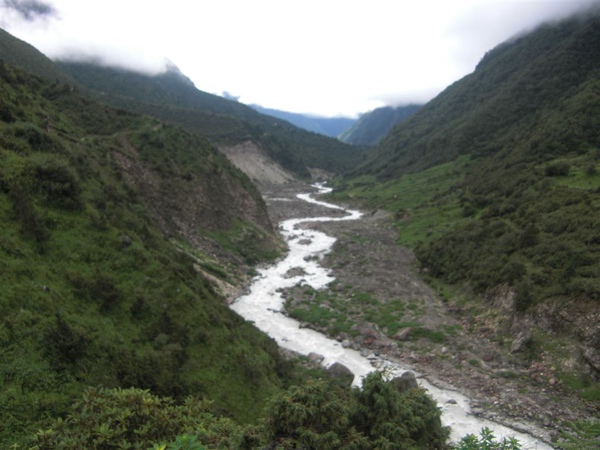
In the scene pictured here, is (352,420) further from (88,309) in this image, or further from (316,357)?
(316,357)

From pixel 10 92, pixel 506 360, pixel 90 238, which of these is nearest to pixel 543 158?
pixel 506 360

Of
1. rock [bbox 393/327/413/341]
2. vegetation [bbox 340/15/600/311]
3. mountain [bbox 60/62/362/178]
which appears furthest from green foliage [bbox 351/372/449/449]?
mountain [bbox 60/62/362/178]

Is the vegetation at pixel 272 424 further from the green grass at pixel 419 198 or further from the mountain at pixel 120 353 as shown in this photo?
the green grass at pixel 419 198

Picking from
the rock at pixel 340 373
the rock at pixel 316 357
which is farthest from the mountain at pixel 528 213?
the rock at pixel 316 357

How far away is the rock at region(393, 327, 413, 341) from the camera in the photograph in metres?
29.7

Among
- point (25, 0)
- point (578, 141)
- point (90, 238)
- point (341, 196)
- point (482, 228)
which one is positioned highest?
point (25, 0)

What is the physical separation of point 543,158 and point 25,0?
245520 mm

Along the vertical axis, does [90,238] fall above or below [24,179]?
below

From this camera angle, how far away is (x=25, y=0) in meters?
189

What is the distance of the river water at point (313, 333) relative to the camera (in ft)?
65.1

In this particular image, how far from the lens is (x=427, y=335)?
29.7m

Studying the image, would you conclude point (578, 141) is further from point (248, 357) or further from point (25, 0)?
point (25, 0)

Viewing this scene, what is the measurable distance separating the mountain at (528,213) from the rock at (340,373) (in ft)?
38.6

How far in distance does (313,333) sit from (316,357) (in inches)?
180
